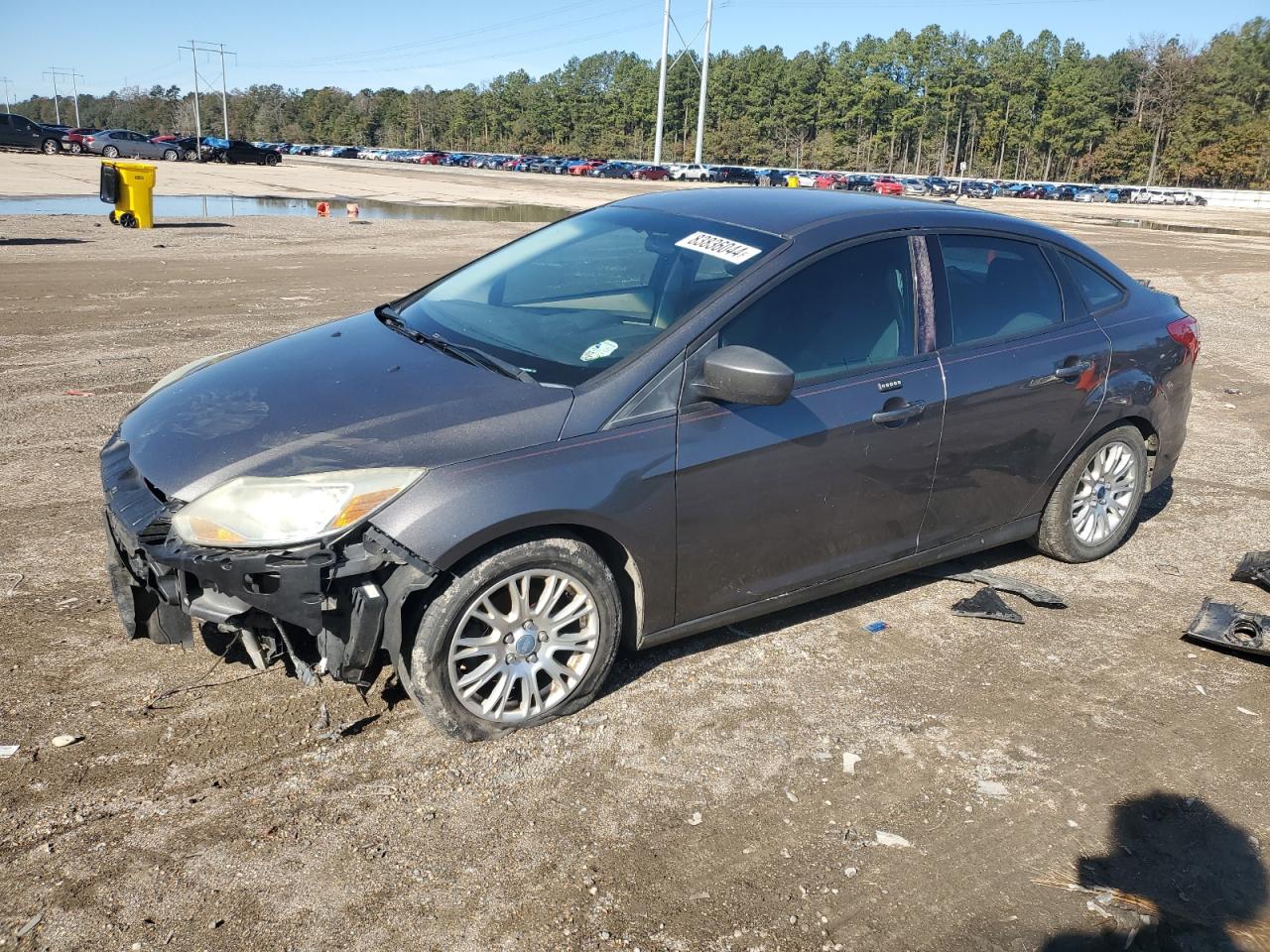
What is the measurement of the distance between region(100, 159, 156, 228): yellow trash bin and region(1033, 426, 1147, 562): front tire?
1965 centimetres

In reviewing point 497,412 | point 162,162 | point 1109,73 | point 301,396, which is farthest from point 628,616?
point 1109,73

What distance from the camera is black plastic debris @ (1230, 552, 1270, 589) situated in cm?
518

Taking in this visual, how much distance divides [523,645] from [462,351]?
47.3 inches

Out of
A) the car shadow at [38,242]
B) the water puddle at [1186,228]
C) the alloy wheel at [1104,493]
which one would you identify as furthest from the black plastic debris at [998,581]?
the water puddle at [1186,228]

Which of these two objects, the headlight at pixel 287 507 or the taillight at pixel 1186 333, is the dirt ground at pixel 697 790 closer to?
the headlight at pixel 287 507

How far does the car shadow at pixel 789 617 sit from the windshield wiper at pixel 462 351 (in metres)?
1.24

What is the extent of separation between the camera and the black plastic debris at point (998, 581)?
192 inches

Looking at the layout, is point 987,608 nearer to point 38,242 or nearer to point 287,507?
point 287,507

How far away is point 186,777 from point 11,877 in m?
0.55

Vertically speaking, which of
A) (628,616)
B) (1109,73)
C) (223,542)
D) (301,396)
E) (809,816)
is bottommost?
(809,816)

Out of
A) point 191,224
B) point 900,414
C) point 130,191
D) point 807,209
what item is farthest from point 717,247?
point 191,224

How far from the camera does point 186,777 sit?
3225 mm

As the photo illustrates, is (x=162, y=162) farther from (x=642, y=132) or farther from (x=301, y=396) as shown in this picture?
(x=642, y=132)

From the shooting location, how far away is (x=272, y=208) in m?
29.6
